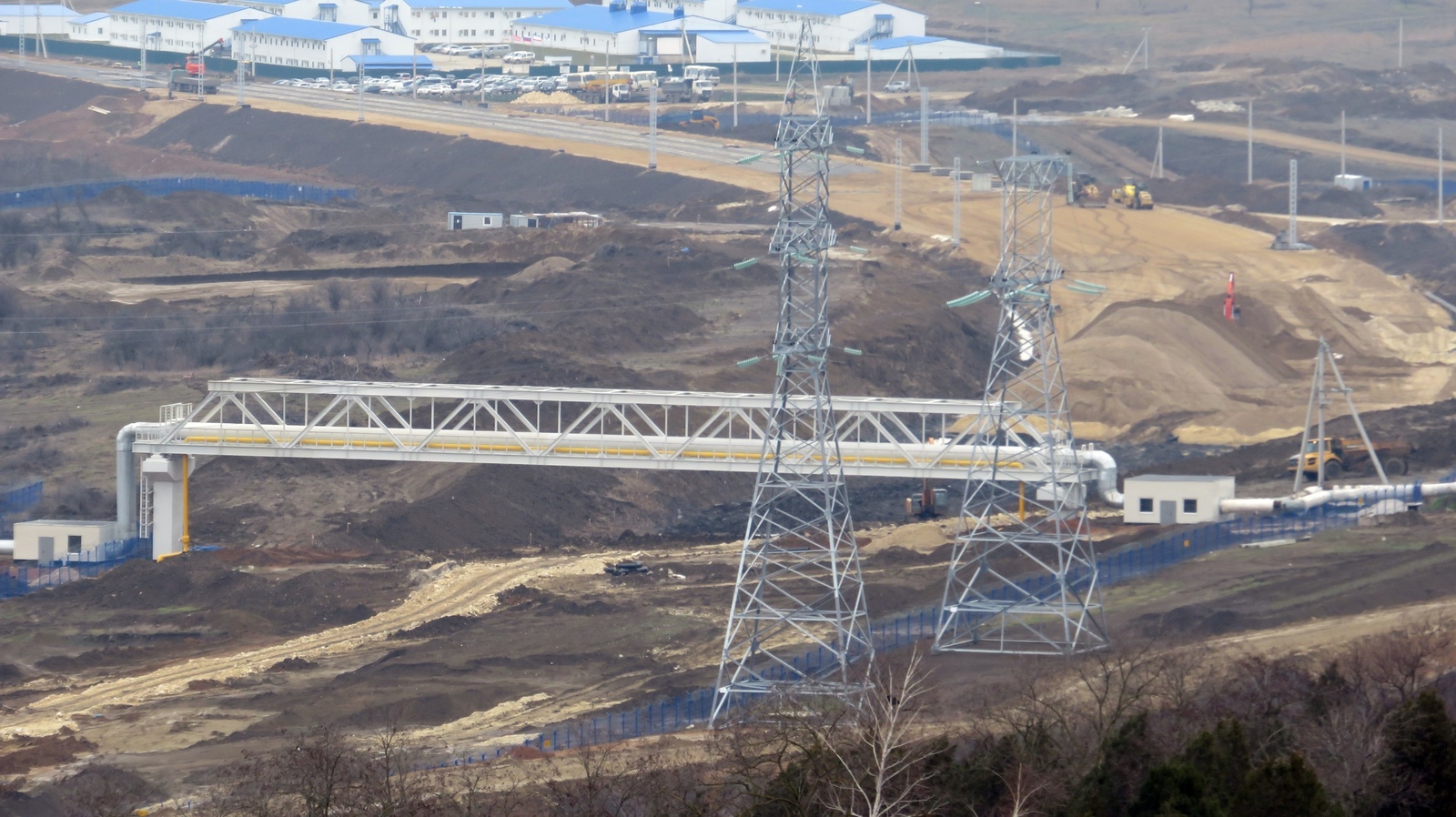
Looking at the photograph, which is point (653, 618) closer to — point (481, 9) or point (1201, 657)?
point (1201, 657)

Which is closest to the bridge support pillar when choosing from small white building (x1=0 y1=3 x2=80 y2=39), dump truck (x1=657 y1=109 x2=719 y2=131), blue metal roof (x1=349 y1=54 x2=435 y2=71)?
dump truck (x1=657 y1=109 x2=719 y2=131)

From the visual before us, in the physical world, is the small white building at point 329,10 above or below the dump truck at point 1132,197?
above

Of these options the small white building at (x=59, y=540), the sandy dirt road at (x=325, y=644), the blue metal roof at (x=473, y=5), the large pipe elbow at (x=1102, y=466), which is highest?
the blue metal roof at (x=473, y=5)

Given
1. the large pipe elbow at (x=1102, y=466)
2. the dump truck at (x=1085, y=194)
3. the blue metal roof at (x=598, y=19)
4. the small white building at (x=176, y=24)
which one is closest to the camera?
the large pipe elbow at (x=1102, y=466)

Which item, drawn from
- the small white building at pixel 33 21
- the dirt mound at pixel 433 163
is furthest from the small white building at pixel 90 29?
the dirt mound at pixel 433 163

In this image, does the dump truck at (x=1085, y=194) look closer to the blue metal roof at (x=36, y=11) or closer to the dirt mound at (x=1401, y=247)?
the dirt mound at (x=1401, y=247)

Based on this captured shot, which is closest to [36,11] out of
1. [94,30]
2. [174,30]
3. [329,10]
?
[94,30]

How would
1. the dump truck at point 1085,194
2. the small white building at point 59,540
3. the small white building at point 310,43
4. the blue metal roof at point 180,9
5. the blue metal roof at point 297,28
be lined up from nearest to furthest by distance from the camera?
the small white building at point 59,540, the dump truck at point 1085,194, the small white building at point 310,43, the blue metal roof at point 297,28, the blue metal roof at point 180,9
